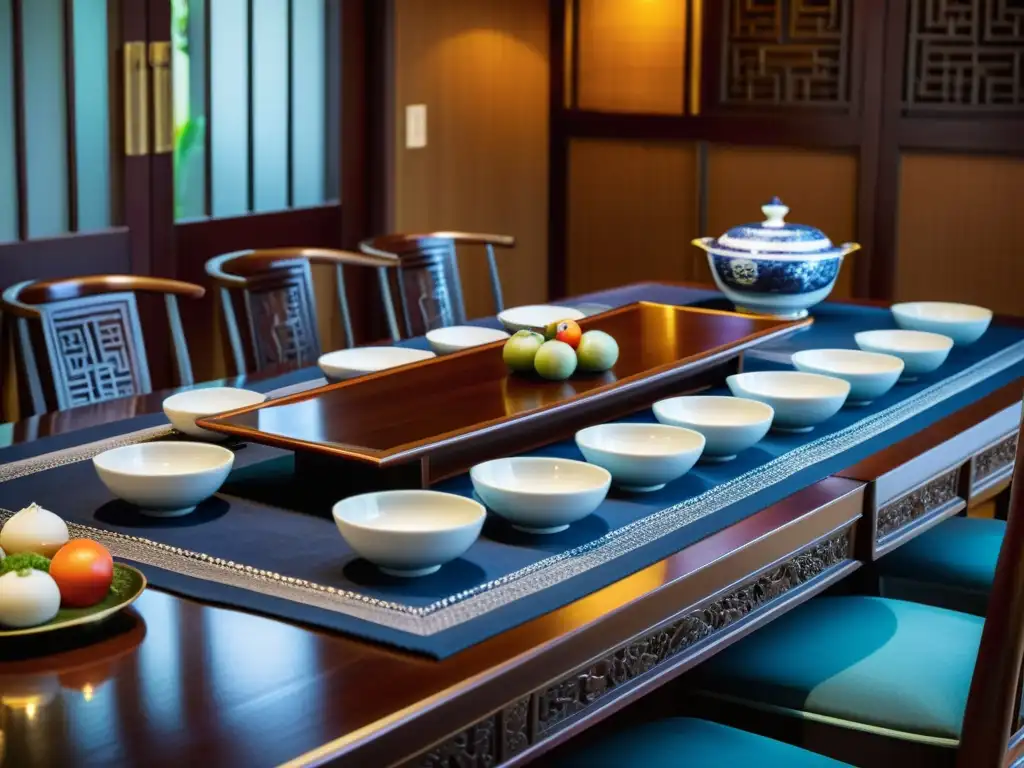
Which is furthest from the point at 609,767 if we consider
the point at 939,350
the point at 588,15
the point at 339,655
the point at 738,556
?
the point at 588,15

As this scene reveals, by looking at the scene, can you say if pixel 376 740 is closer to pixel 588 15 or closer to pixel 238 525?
pixel 238 525

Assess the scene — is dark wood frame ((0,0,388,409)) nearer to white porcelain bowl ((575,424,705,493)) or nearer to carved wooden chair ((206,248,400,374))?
carved wooden chair ((206,248,400,374))

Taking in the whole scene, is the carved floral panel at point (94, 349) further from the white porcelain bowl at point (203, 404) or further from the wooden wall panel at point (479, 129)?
the wooden wall panel at point (479, 129)

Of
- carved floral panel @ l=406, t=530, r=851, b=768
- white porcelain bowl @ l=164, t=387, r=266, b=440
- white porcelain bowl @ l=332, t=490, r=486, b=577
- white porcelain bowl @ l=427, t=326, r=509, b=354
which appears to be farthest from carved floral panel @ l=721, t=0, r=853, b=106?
white porcelain bowl @ l=332, t=490, r=486, b=577

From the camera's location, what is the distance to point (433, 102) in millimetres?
5098

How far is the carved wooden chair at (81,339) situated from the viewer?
256 cm

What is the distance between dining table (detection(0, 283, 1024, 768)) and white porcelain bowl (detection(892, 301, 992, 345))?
914 mm

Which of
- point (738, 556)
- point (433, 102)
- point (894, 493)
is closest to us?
point (738, 556)

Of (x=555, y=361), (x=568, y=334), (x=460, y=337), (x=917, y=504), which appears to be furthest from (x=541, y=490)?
(x=460, y=337)

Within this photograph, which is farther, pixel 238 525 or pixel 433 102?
pixel 433 102

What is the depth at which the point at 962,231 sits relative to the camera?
4.92m

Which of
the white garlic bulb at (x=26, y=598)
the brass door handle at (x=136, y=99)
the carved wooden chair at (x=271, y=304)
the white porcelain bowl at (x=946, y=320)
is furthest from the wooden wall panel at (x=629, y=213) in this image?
the white garlic bulb at (x=26, y=598)

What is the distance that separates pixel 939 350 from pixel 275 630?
1.66m

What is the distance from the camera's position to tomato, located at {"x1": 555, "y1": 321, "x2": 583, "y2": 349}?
2.41m
